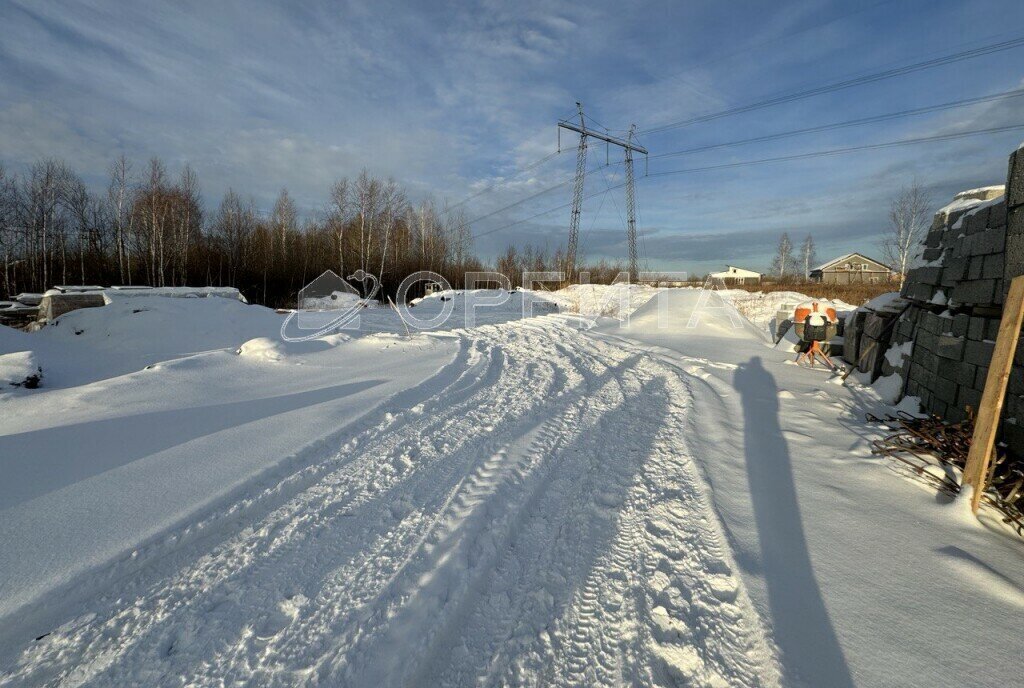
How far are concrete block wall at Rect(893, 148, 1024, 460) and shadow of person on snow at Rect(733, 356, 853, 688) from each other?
1687mm

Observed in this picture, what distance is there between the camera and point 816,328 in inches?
308

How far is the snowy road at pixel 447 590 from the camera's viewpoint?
5.67ft

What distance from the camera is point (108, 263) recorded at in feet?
78.8

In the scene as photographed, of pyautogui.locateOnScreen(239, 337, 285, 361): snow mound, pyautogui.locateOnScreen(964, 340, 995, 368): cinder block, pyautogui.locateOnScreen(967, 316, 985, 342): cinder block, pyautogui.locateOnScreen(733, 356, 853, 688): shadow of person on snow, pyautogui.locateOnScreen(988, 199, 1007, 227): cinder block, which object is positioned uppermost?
pyautogui.locateOnScreen(988, 199, 1007, 227): cinder block

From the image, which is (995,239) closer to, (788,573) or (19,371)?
(788,573)

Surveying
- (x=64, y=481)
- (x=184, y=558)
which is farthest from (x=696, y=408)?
(x=64, y=481)

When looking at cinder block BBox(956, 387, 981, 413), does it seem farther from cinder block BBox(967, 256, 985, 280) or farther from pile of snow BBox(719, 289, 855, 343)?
pile of snow BBox(719, 289, 855, 343)

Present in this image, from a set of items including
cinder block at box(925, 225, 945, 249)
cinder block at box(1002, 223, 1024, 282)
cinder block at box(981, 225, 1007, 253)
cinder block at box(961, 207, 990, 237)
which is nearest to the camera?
cinder block at box(1002, 223, 1024, 282)

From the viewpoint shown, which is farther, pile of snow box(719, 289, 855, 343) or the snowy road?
pile of snow box(719, 289, 855, 343)

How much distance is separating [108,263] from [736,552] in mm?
33307

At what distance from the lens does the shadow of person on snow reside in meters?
1.76

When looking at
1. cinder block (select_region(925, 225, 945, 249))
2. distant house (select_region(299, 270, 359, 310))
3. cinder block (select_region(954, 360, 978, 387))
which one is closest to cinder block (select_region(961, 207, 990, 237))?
cinder block (select_region(925, 225, 945, 249))

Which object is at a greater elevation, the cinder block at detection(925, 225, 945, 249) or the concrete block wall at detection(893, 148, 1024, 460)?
the cinder block at detection(925, 225, 945, 249)

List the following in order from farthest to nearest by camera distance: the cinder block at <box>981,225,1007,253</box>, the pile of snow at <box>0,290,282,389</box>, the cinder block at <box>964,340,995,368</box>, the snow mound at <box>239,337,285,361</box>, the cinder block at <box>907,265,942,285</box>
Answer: the pile of snow at <box>0,290,282,389</box> < the snow mound at <box>239,337,285,361</box> < the cinder block at <box>907,265,942,285</box> < the cinder block at <box>981,225,1007,253</box> < the cinder block at <box>964,340,995,368</box>
